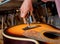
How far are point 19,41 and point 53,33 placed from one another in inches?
9.3

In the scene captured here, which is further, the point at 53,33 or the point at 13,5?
the point at 13,5

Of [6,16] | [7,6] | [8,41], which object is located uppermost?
[7,6]

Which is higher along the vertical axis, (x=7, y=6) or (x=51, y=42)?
(x=7, y=6)

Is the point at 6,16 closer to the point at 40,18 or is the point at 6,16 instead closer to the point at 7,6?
the point at 7,6

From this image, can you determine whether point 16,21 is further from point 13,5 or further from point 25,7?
point 25,7

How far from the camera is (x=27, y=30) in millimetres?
1114

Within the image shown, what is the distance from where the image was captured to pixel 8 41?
1031mm

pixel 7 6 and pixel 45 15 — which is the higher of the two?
pixel 7 6

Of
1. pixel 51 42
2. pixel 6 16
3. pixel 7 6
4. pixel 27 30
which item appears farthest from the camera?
pixel 6 16

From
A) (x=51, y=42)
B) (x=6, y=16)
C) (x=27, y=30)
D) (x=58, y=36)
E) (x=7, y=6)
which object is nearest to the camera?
(x=51, y=42)

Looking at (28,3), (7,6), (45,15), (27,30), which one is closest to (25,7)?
(28,3)

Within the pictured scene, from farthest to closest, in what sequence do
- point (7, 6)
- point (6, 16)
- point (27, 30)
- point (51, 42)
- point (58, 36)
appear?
1. point (6, 16)
2. point (7, 6)
3. point (27, 30)
4. point (58, 36)
5. point (51, 42)

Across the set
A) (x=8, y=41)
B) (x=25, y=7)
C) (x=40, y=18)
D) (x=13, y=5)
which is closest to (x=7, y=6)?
(x=13, y=5)

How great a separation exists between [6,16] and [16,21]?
147mm
